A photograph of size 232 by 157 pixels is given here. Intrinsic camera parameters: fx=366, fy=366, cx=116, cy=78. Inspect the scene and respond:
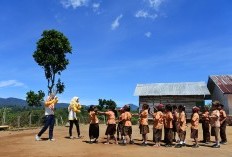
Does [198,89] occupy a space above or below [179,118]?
above

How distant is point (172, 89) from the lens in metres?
38.2

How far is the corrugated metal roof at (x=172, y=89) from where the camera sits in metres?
37.0

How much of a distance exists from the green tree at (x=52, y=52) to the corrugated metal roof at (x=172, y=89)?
9193 millimetres

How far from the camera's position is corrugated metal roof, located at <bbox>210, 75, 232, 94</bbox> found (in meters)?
33.1

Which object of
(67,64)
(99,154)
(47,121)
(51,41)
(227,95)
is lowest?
(99,154)

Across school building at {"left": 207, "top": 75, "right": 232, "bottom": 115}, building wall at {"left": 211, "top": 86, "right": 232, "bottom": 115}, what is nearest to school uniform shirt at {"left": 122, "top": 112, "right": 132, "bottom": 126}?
school building at {"left": 207, "top": 75, "right": 232, "bottom": 115}

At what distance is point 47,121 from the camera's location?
45.5 feet

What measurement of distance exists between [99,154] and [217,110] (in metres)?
5.16

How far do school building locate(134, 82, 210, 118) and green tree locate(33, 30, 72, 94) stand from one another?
363 inches

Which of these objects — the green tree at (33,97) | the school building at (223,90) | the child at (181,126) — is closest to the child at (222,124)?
the child at (181,126)

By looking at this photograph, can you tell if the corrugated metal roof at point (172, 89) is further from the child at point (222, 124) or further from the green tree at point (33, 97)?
the child at point (222, 124)

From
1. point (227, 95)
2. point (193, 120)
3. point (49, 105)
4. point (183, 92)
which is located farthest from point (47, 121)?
point (183, 92)

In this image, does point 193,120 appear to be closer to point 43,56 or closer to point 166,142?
point 166,142

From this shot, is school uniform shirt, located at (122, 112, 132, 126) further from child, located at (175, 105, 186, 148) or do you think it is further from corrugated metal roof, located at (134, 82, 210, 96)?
corrugated metal roof, located at (134, 82, 210, 96)
